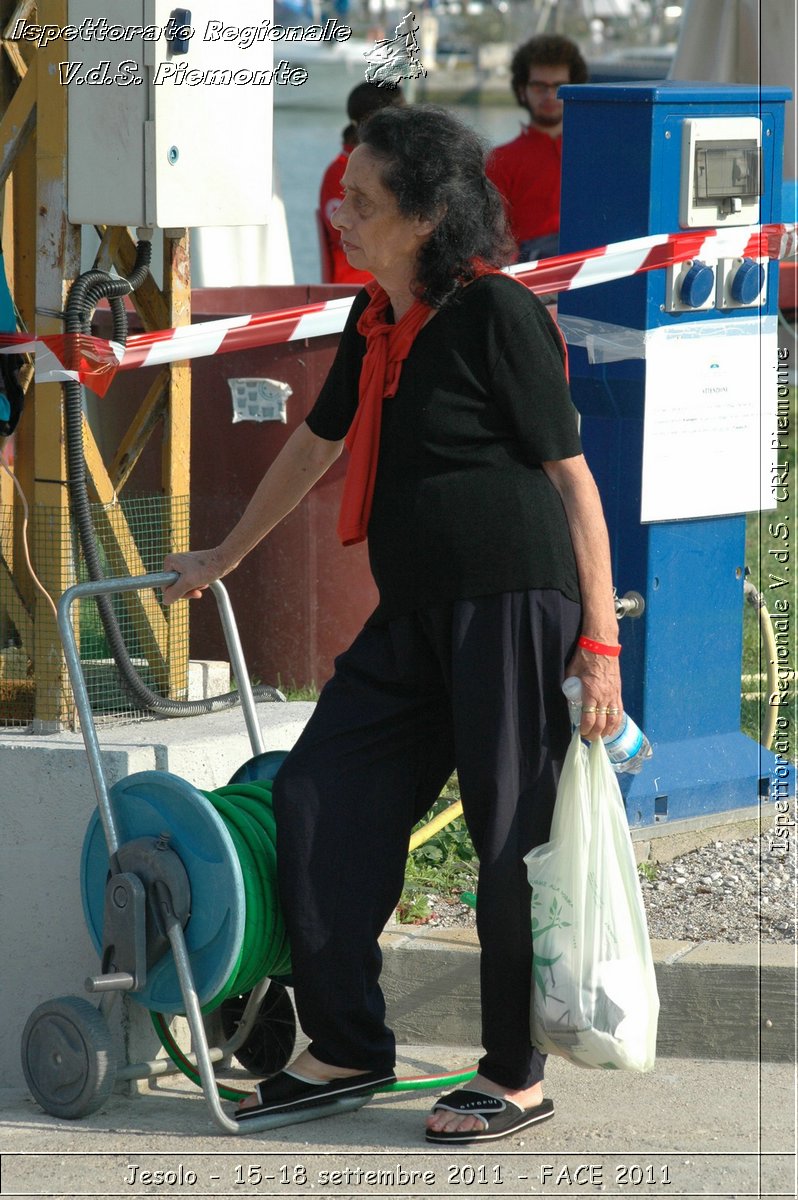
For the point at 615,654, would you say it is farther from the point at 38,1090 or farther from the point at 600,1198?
the point at 38,1090

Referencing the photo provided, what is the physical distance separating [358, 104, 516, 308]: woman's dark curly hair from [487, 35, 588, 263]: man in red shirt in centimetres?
448

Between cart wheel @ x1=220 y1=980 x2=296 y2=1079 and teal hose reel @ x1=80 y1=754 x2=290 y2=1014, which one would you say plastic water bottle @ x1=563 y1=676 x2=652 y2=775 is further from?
cart wheel @ x1=220 y1=980 x2=296 y2=1079

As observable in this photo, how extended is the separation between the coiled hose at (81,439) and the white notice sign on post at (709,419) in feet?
4.40

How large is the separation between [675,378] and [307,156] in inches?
1167

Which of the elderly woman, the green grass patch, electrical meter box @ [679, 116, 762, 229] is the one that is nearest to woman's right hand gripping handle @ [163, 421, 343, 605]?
the elderly woman

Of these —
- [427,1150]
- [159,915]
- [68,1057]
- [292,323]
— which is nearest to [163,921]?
[159,915]

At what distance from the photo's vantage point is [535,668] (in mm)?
3262

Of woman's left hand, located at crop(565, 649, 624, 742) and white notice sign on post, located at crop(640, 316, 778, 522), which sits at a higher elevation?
white notice sign on post, located at crop(640, 316, 778, 522)

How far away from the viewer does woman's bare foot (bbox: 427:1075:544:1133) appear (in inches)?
130

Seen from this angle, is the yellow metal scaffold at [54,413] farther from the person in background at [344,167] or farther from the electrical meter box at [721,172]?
the person in background at [344,167]

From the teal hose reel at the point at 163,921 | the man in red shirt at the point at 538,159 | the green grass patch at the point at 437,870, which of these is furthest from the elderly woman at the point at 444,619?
the man in red shirt at the point at 538,159

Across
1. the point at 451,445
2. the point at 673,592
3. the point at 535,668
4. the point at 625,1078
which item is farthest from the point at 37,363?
the point at 625,1078

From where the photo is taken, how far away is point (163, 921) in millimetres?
3340

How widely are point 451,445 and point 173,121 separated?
1.13 m
